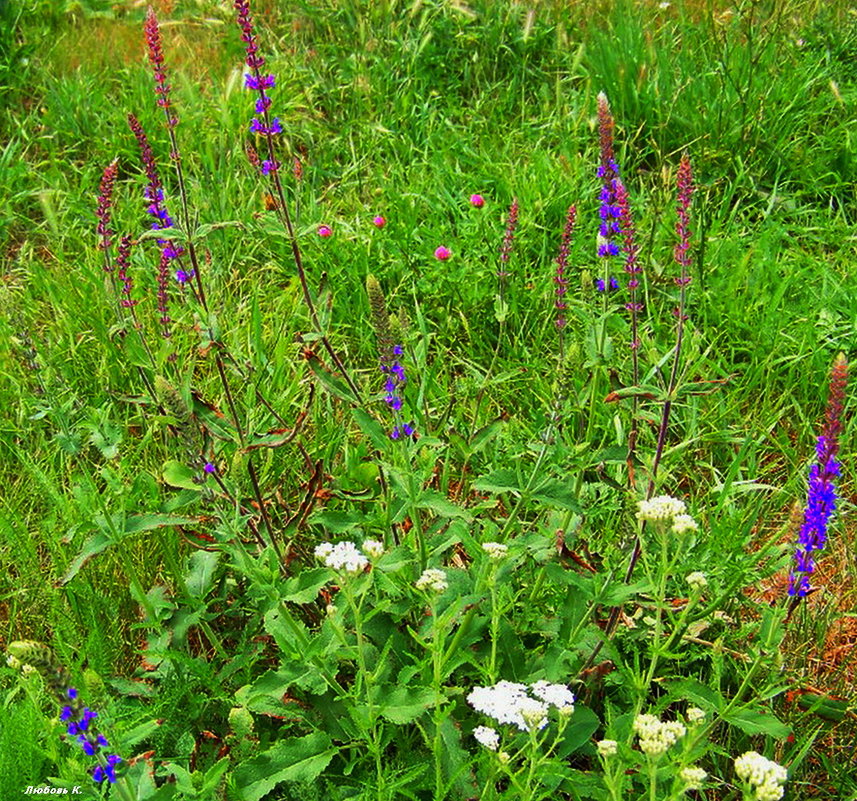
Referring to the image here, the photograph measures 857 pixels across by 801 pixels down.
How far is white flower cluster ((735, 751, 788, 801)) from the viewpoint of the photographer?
1461 mm

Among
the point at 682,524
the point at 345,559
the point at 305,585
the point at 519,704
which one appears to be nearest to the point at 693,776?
the point at 519,704

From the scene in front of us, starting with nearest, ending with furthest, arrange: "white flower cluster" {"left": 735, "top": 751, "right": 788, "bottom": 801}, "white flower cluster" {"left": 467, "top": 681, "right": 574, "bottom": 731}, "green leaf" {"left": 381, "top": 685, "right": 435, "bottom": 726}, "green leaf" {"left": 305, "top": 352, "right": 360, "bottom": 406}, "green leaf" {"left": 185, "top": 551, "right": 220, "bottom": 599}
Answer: "white flower cluster" {"left": 735, "top": 751, "right": 788, "bottom": 801} → "white flower cluster" {"left": 467, "top": 681, "right": 574, "bottom": 731} → "green leaf" {"left": 381, "top": 685, "right": 435, "bottom": 726} → "green leaf" {"left": 305, "top": 352, "right": 360, "bottom": 406} → "green leaf" {"left": 185, "top": 551, "right": 220, "bottom": 599}

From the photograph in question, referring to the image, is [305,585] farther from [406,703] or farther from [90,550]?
[90,550]

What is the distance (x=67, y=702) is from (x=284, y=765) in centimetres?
62

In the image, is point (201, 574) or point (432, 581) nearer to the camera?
point (432, 581)

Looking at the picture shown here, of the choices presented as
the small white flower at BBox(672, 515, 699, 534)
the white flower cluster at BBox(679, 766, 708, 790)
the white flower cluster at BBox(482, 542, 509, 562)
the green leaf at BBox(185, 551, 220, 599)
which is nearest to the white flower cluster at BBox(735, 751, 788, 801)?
the white flower cluster at BBox(679, 766, 708, 790)

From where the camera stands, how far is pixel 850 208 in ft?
13.0

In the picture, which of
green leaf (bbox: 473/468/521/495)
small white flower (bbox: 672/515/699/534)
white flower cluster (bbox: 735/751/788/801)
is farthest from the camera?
green leaf (bbox: 473/468/521/495)

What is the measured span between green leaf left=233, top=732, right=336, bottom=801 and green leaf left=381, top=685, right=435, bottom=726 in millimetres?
165

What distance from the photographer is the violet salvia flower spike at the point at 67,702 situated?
147 cm

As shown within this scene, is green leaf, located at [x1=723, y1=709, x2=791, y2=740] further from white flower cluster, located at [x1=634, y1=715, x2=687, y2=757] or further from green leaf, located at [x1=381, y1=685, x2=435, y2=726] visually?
green leaf, located at [x1=381, y1=685, x2=435, y2=726]

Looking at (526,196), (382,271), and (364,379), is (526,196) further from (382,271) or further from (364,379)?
(364,379)

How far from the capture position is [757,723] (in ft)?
6.61

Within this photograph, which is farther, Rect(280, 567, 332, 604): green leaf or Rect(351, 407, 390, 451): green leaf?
Rect(351, 407, 390, 451): green leaf
